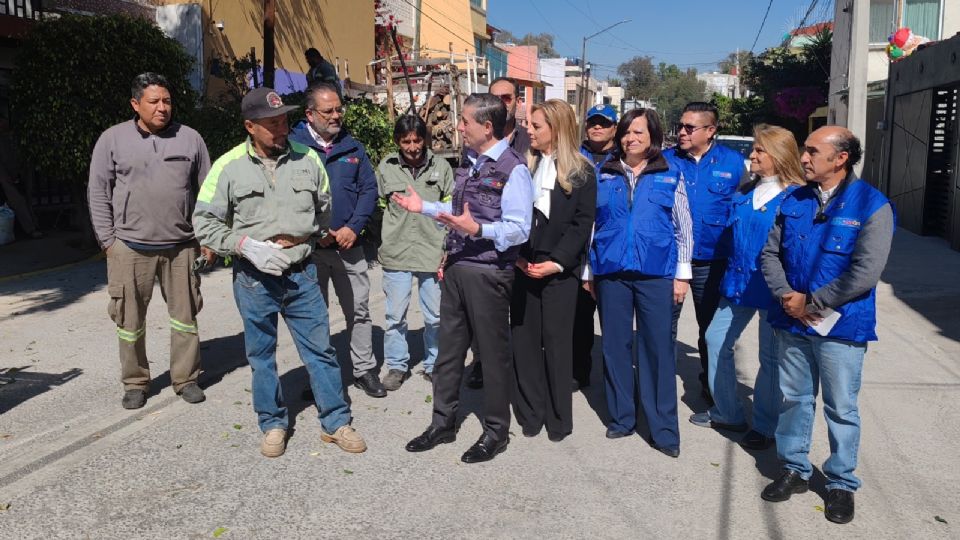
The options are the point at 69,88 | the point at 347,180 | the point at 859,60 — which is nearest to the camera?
the point at 347,180

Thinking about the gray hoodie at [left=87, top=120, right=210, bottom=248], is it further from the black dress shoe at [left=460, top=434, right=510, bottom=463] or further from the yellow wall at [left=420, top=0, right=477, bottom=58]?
the yellow wall at [left=420, top=0, right=477, bottom=58]

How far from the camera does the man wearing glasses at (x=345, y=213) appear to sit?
17.5 ft

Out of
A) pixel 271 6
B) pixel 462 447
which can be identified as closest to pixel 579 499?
pixel 462 447

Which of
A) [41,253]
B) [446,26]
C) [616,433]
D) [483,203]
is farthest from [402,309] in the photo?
[446,26]

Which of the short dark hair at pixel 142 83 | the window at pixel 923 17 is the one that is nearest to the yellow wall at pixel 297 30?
the short dark hair at pixel 142 83

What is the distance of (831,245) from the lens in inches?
152

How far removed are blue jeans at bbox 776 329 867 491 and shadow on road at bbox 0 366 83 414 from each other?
4743 mm

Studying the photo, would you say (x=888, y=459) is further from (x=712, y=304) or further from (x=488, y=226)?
(x=488, y=226)

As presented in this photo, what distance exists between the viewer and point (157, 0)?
46.5 feet

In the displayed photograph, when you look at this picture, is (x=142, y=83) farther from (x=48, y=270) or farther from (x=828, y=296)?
(x=48, y=270)

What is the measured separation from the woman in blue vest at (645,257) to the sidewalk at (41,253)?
772 cm

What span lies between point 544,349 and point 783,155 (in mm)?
1788

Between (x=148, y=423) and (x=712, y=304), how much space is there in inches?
144

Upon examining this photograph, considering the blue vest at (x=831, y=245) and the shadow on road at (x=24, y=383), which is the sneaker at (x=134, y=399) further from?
the blue vest at (x=831, y=245)
